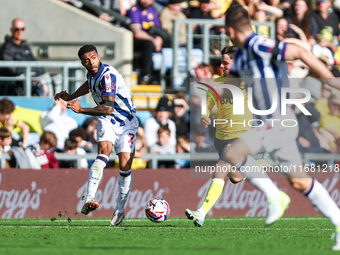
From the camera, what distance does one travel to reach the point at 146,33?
13445mm

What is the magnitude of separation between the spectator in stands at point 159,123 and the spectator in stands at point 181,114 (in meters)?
0.11

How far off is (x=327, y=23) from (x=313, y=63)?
978 cm

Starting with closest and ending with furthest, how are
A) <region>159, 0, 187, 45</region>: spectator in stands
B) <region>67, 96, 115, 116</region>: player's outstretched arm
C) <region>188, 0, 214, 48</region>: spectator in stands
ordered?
1. <region>67, 96, 115, 116</region>: player's outstretched arm
2. <region>188, 0, 214, 48</region>: spectator in stands
3. <region>159, 0, 187, 45</region>: spectator in stands

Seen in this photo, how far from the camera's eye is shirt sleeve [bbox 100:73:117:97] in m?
7.47

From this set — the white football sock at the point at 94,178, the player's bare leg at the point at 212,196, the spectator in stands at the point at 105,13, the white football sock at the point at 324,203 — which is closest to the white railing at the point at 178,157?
the white football sock at the point at 94,178

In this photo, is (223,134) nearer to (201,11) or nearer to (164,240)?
(164,240)

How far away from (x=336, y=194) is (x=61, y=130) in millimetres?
4892

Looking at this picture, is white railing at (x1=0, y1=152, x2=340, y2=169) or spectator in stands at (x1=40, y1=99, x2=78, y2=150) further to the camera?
spectator in stands at (x1=40, y1=99, x2=78, y2=150)

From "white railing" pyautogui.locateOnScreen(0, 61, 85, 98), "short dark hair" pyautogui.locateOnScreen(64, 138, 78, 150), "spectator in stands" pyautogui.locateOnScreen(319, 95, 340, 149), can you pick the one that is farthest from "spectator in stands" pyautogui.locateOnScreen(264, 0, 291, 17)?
"short dark hair" pyautogui.locateOnScreen(64, 138, 78, 150)

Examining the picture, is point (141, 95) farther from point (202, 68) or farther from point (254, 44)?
point (254, 44)

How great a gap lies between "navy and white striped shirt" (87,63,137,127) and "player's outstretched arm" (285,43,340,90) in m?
2.56

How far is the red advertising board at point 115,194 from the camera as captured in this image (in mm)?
9859

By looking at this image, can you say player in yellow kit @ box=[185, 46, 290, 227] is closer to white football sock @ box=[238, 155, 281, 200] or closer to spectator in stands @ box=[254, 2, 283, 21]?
white football sock @ box=[238, 155, 281, 200]

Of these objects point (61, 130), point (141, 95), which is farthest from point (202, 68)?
point (61, 130)
